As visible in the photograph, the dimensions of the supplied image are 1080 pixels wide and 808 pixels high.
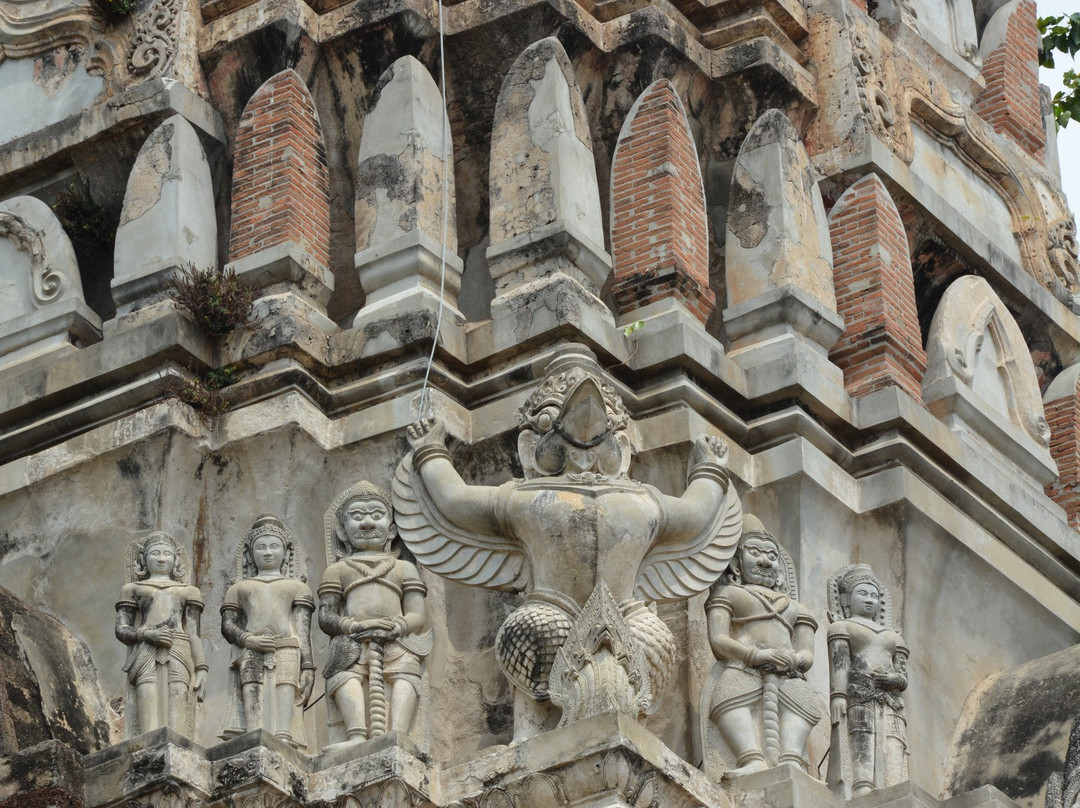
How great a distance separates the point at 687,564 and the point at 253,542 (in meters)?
2.50

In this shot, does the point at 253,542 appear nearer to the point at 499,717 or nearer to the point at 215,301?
the point at 499,717

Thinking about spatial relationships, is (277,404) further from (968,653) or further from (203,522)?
(968,653)

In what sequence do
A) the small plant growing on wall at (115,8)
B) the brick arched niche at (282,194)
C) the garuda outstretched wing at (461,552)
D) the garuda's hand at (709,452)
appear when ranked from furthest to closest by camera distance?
the small plant growing on wall at (115,8), the brick arched niche at (282,194), the garuda's hand at (709,452), the garuda outstretched wing at (461,552)

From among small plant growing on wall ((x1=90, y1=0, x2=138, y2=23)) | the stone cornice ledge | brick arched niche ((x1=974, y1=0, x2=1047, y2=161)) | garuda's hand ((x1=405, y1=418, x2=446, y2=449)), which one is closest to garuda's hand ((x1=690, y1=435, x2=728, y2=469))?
garuda's hand ((x1=405, y1=418, x2=446, y2=449))

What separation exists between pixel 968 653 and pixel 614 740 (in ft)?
15.9

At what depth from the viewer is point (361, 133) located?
22.5 meters

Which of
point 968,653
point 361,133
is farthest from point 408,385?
point 968,653

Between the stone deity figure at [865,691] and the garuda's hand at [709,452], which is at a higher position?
the garuda's hand at [709,452]

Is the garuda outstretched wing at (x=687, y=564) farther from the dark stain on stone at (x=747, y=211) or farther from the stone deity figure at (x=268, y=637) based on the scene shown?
the dark stain on stone at (x=747, y=211)

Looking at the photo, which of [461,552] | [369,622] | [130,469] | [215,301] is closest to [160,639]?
[369,622]

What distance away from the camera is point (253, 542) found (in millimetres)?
19547

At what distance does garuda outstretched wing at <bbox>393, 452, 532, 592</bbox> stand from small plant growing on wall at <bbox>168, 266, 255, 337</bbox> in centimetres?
228

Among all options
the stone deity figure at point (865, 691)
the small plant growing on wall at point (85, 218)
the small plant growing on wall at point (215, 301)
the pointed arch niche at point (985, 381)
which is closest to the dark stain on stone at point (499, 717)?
the stone deity figure at point (865, 691)

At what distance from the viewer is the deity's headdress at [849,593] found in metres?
20.4
